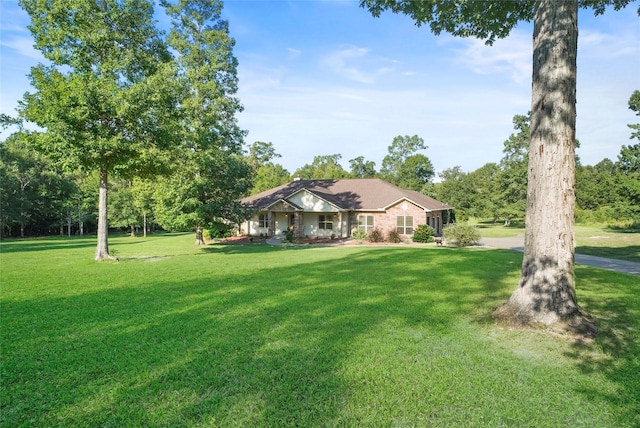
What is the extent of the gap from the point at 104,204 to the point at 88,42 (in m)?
6.73

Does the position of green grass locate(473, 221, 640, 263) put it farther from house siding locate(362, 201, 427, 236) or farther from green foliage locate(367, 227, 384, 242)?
green foliage locate(367, 227, 384, 242)

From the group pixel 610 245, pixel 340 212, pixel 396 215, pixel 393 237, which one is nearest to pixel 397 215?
pixel 396 215

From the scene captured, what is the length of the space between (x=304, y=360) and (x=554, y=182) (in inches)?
193

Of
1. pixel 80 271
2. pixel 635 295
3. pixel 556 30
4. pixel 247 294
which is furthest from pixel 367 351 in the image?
pixel 80 271

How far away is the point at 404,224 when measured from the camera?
2739 centimetres

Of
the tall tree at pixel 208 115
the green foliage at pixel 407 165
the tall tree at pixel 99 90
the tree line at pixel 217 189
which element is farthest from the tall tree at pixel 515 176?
the tall tree at pixel 99 90

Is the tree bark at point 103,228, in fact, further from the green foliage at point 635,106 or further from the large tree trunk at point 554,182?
the green foliage at point 635,106

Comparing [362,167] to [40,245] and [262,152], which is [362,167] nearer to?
[262,152]

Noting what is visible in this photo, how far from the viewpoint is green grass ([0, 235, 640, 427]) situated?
334 centimetres

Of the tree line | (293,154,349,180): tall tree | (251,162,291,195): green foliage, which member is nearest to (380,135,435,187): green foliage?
the tree line

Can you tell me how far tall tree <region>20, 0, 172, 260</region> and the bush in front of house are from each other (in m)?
17.7

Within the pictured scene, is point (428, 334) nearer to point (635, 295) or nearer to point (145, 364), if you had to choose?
point (145, 364)

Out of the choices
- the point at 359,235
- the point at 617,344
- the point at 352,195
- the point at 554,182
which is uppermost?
the point at 352,195

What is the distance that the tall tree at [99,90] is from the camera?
1338cm
